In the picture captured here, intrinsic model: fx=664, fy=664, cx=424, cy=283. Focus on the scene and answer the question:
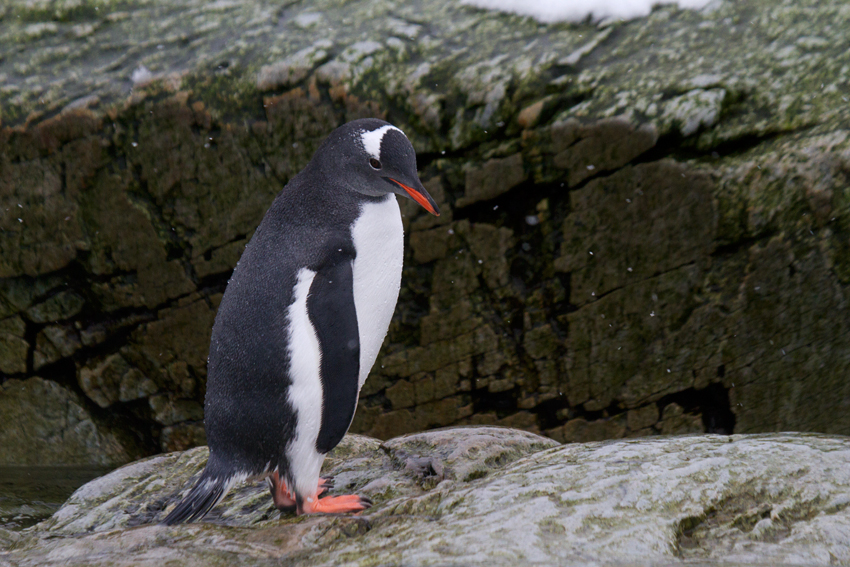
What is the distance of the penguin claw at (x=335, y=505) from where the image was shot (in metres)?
1.79

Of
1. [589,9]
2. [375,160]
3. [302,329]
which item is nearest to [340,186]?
[375,160]

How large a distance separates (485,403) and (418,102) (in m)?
1.31

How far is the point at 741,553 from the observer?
4.25 ft

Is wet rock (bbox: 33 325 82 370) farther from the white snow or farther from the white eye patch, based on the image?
the white snow

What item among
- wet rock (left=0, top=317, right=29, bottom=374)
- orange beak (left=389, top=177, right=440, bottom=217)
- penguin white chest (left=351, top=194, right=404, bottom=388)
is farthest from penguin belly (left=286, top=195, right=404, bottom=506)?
wet rock (left=0, top=317, right=29, bottom=374)

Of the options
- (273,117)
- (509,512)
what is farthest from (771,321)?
(273,117)

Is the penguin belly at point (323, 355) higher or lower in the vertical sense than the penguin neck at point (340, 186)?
lower

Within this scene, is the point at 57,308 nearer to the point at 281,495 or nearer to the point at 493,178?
the point at 281,495

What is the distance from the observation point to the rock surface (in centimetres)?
131

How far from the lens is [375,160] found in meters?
1.87

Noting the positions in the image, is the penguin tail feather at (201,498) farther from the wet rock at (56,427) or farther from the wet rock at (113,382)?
the wet rock at (56,427)

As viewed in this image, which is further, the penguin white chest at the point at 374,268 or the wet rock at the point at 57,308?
the wet rock at the point at 57,308

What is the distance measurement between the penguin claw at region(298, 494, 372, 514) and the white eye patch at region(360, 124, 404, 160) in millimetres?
952

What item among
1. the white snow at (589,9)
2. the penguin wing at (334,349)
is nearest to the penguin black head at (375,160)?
the penguin wing at (334,349)
